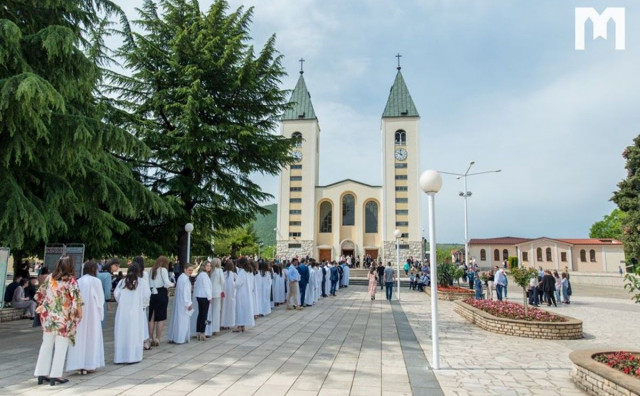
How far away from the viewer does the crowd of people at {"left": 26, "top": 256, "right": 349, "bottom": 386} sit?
5.78 metres

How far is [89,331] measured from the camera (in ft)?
20.4

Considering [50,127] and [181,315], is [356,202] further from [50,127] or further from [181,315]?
[50,127]

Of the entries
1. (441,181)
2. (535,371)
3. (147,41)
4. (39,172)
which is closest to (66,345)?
(39,172)

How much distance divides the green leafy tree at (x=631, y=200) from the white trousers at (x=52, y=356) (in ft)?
112

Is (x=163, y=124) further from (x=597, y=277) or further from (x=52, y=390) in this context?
(x=597, y=277)

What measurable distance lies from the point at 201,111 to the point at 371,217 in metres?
42.6

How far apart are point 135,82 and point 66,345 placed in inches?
502

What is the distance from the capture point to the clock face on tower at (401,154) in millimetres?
54969

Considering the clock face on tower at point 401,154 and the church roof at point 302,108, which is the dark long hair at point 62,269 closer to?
the clock face on tower at point 401,154

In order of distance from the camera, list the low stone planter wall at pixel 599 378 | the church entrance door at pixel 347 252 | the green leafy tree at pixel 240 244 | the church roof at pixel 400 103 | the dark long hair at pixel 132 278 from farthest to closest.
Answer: the green leafy tree at pixel 240 244
the church roof at pixel 400 103
the church entrance door at pixel 347 252
the dark long hair at pixel 132 278
the low stone planter wall at pixel 599 378

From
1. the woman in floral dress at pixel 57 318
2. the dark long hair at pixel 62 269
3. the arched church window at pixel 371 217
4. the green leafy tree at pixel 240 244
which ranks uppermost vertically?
the arched church window at pixel 371 217

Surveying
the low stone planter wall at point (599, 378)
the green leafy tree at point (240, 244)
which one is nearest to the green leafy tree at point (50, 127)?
the low stone planter wall at point (599, 378)

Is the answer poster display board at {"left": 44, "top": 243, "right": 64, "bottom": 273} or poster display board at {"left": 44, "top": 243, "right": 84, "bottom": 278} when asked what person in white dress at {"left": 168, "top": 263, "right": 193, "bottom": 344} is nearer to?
poster display board at {"left": 44, "top": 243, "right": 84, "bottom": 278}

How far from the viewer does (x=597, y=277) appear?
3688cm
